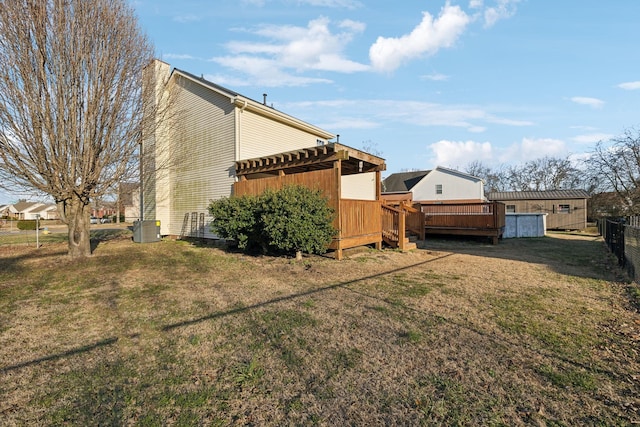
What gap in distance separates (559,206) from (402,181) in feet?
47.0

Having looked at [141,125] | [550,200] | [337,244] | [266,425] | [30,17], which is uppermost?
[30,17]

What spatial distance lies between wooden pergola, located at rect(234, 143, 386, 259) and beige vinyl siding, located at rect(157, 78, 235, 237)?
123 cm

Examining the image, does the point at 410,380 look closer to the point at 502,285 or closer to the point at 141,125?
the point at 502,285

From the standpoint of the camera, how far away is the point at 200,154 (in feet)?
43.9

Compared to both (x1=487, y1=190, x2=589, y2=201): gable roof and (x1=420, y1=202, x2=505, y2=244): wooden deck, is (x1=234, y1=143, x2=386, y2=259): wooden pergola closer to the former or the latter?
(x1=420, y1=202, x2=505, y2=244): wooden deck

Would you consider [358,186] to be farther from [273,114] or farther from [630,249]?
[630,249]

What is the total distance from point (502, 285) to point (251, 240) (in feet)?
22.2

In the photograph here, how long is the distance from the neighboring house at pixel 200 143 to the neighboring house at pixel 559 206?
73.2ft

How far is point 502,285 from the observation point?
19.6 feet

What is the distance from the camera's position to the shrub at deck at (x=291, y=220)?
8148 millimetres

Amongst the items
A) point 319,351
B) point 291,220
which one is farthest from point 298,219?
point 319,351

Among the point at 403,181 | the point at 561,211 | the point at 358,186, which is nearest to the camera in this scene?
the point at 358,186

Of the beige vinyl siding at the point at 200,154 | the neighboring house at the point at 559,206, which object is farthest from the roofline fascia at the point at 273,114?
the neighboring house at the point at 559,206

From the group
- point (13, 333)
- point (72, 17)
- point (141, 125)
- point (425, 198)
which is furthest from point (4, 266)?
point (425, 198)
